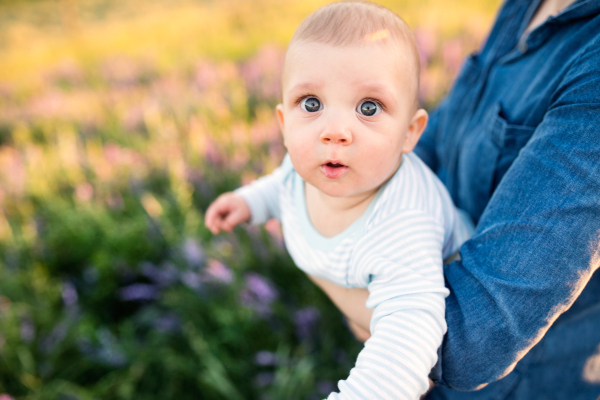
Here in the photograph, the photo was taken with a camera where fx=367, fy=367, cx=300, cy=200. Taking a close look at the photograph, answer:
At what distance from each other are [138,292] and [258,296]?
31.0 inches

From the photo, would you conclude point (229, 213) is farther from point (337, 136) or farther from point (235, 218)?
point (337, 136)

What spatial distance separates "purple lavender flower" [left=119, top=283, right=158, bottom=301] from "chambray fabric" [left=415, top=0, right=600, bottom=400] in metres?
1.69

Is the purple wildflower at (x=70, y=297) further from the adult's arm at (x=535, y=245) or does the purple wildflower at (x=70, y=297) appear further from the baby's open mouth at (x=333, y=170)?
the adult's arm at (x=535, y=245)

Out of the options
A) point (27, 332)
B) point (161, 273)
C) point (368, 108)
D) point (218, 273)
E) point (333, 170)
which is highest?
point (368, 108)

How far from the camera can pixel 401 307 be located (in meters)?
0.81

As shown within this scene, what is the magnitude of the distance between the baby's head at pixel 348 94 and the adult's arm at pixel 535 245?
11.6 inches

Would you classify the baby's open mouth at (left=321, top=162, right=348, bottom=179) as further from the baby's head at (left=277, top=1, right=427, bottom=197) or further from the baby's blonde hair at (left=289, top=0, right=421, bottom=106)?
the baby's blonde hair at (left=289, top=0, right=421, bottom=106)

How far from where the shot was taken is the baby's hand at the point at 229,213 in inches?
55.6

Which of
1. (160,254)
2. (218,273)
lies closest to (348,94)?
(218,273)

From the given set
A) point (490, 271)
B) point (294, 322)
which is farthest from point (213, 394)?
point (490, 271)

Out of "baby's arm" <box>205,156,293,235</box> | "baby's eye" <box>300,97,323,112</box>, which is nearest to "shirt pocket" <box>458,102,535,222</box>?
"baby's eye" <box>300,97,323,112</box>

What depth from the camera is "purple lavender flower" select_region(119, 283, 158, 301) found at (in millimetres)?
2153

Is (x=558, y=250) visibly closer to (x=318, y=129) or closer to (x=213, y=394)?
(x=318, y=129)

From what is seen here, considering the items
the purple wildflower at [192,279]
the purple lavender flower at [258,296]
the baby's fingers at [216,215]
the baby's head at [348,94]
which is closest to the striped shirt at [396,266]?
the baby's head at [348,94]
